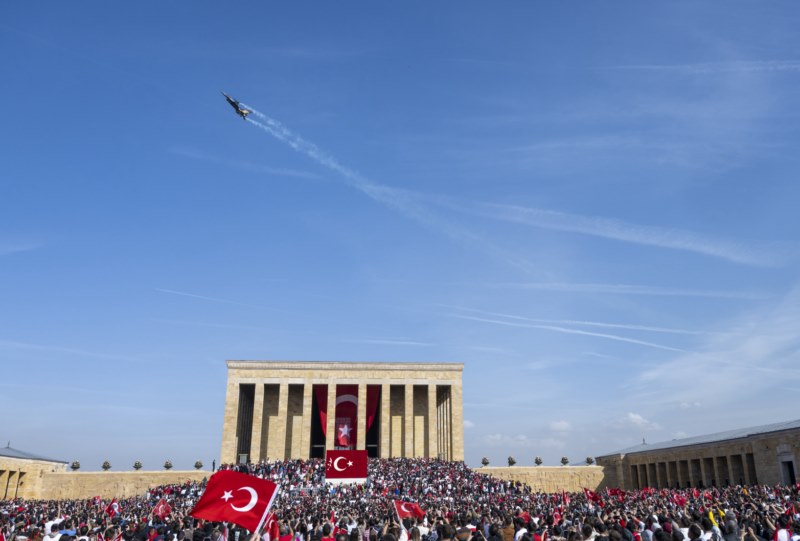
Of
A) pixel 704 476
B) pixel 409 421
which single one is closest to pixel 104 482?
pixel 409 421

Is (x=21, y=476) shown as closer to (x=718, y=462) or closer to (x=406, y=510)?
(x=406, y=510)

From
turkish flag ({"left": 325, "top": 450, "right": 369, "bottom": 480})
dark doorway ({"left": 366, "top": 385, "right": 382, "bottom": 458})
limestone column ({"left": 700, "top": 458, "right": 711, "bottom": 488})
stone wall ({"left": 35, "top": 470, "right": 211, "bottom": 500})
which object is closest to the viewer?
turkish flag ({"left": 325, "top": 450, "right": 369, "bottom": 480})

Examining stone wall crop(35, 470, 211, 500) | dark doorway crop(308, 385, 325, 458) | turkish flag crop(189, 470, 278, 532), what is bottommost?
stone wall crop(35, 470, 211, 500)

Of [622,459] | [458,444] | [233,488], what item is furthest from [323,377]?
[233,488]

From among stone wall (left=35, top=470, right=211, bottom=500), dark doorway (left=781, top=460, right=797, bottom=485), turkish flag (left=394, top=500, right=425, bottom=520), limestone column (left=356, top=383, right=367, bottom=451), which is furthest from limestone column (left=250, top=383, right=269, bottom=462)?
turkish flag (left=394, top=500, right=425, bottom=520)

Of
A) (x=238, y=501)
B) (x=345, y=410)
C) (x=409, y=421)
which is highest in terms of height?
(x=345, y=410)

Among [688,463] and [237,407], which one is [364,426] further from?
[688,463]

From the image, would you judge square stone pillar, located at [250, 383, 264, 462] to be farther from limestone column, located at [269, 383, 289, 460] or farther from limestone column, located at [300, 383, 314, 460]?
limestone column, located at [300, 383, 314, 460]
